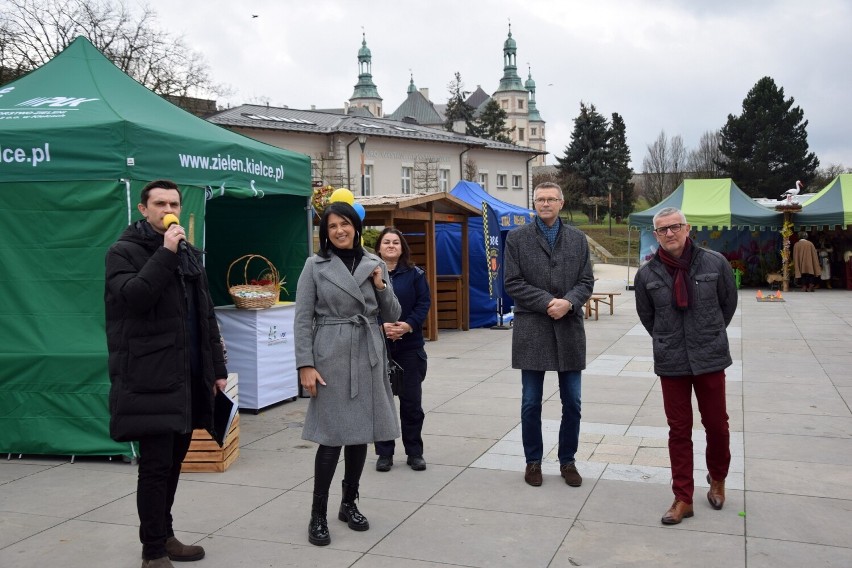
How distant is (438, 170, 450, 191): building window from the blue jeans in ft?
153

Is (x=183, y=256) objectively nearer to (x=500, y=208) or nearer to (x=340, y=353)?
(x=340, y=353)

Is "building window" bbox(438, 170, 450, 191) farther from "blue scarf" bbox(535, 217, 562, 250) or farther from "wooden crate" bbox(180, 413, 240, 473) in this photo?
"blue scarf" bbox(535, 217, 562, 250)

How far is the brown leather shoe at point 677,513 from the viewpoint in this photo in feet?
14.9

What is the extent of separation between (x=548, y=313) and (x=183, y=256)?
2253 mm

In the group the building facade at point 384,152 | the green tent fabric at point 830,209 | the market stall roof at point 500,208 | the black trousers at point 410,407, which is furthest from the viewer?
the building facade at point 384,152

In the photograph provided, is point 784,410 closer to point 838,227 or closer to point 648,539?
point 648,539

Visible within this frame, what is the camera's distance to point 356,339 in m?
4.30

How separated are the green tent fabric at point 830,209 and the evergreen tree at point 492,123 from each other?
52.2 metres

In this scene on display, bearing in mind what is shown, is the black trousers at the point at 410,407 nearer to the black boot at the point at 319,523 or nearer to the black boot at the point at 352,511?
the black boot at the point at 352,511

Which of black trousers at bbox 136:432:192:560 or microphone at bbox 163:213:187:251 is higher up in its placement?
microphone at bbox 163:213:187:251

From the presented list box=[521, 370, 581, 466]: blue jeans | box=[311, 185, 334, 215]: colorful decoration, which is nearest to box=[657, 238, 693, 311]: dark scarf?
box=[521, 370, 581, 466]: blue jeans

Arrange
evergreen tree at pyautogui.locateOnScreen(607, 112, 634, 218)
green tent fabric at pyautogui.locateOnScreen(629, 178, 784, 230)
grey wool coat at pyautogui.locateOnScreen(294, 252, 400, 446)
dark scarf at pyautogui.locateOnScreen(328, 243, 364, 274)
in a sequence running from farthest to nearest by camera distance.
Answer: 1. evergreen tree at pyautogui.locateOnScreen(607, 112, 634, 218)
2. green tent fabric at pyautogui.locateOnScreen(629, 178, 784, 230)
3. dark scarf at pyautogui.locateOnScreen(328, 243, 364, 274)
4. grey wool coat at pyautogui.locateOnScreen(294, 252, 400, 446)

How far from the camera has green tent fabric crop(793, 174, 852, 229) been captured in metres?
24.1

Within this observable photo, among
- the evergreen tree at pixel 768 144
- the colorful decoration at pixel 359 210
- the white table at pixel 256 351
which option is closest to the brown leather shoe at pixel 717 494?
the colorful decoration at pixel 359 210
